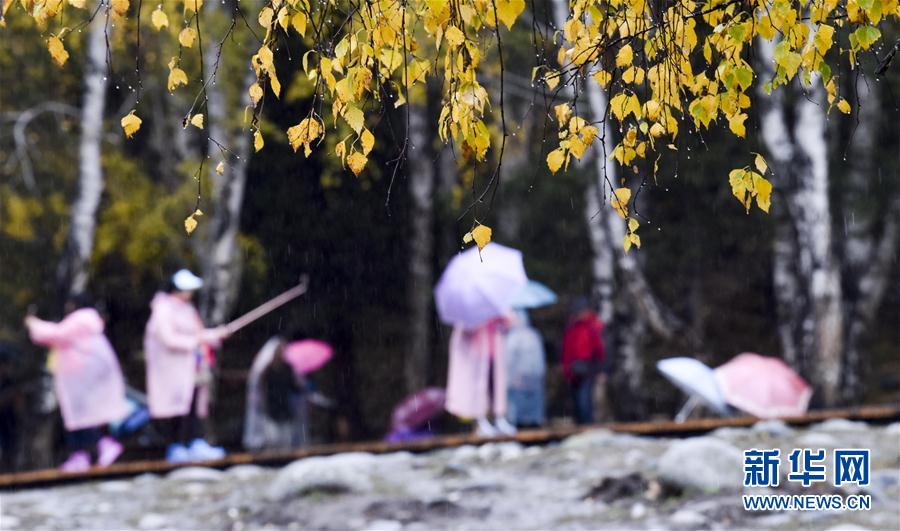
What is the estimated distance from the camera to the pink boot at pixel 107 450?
11.8m

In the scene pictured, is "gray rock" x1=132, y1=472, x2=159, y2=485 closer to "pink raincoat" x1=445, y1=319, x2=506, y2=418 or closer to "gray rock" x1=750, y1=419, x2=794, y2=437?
"pink raincoat" x1=445, y1=319, x2=506, y2=418

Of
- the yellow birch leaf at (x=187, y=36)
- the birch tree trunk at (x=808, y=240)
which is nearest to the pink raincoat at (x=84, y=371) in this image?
the birch tree trunk at (x=808, y=240)

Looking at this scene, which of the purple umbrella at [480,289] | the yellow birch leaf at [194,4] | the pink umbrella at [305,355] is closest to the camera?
the yellow birch leaf at [194,4]

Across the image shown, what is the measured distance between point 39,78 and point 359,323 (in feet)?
15.7

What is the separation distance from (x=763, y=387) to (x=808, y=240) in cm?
161

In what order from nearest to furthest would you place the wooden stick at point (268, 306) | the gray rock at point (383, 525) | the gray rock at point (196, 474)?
the gray rock at point (383, 525) < the gray rock at point (196, 474) < the wooden stick at point (268, 306)

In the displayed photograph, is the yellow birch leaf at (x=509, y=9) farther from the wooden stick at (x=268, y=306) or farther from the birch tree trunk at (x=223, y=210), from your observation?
the birch tree trunk at (x=223, y=210)

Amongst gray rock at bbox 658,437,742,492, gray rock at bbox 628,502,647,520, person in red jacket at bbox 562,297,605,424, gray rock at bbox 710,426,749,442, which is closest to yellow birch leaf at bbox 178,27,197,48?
gray rock at bbox 628,502,647,520

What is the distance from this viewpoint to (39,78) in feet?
51.4

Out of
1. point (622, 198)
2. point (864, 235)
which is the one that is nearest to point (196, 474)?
point (622, 198)

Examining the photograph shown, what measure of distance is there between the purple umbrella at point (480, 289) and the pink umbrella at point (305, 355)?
1825 millimetres

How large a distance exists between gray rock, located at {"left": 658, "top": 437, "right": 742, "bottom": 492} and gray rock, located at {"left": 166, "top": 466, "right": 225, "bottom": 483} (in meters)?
3.93

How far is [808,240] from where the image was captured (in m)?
12.4

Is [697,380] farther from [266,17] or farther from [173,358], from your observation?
[266,17]
